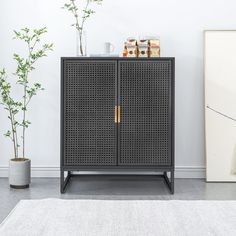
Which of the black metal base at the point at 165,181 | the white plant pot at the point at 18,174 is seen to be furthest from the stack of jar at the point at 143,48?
the white plant pot at the point at 18,174

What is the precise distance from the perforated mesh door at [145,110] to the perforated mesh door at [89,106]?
93 millimetres

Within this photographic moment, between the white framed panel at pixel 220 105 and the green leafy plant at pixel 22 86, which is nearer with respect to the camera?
the green leafy plant at pixel 22 86

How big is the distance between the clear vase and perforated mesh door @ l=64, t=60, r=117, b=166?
31 centimetres

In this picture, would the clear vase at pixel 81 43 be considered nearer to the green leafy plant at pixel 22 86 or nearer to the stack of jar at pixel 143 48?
the green leafy plant at pixel 22 86

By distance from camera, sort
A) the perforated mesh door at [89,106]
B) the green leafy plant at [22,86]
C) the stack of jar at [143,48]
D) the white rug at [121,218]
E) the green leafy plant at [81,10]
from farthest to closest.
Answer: the green leafy plant at [81,10], the green leafy plant at [22,86], the stack of jar at [143,48], the perforated mesh door at [89,106], the white rug at [121,218]

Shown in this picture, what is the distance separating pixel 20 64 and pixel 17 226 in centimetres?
170

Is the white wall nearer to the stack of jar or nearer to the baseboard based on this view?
the baseboard

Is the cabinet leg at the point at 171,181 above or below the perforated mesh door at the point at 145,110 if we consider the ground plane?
below

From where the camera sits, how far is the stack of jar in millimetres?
3703

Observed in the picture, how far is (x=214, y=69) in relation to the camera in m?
4.04

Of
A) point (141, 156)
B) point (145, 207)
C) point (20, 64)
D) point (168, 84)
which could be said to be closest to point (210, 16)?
point (168, 84)

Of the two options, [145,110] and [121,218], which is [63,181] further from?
[121,218]

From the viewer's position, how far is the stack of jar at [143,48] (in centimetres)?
370

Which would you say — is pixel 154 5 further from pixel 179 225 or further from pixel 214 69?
pixel 179 225
